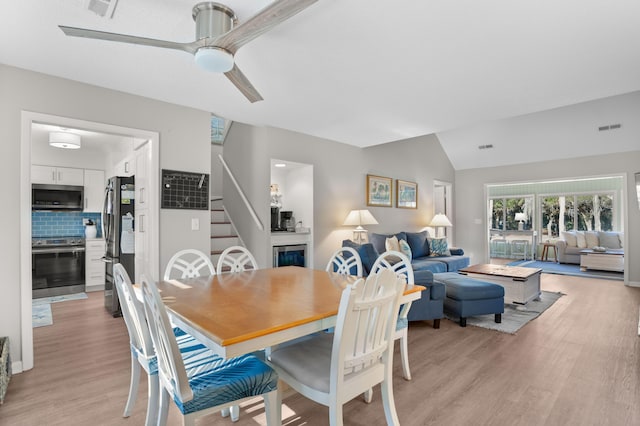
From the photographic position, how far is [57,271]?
200 inches

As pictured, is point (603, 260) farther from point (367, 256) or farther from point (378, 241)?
point (367, 256)

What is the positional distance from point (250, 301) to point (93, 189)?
535cm

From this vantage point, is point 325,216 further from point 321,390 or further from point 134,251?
point 321,390

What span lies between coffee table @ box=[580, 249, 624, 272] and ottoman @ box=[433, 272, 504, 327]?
5482mm

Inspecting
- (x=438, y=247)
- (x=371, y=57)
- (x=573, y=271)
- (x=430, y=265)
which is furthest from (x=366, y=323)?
(x=573, y=271)

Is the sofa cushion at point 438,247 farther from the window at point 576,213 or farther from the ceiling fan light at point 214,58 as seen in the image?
the ceiling fan light at point 214,58

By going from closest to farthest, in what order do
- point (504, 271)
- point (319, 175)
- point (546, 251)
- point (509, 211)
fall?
point (504, 271), point (319, 175), point (546, 251), point (509, 211)

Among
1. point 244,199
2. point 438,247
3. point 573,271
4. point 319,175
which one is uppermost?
point 319,175

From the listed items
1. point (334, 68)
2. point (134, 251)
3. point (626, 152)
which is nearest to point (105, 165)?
point (134, 251)

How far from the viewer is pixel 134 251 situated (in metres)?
4.20

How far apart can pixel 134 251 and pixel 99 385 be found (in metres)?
2.08

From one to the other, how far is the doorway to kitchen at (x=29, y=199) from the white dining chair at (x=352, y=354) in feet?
7.64

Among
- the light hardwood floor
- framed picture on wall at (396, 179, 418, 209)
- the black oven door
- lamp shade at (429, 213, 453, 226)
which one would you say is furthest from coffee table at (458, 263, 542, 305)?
the black oven door

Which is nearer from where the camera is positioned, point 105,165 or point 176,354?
point 176,354
